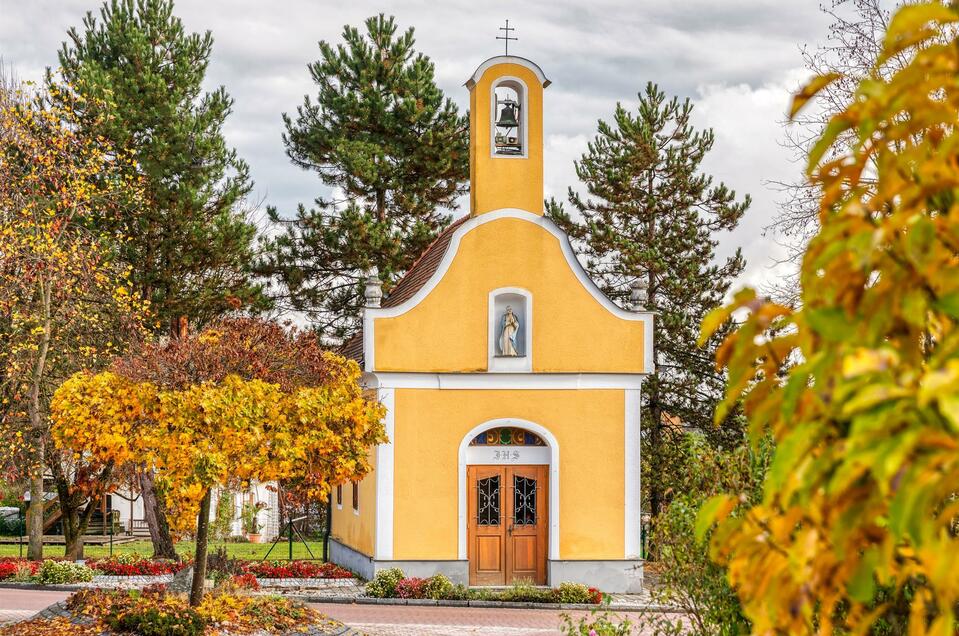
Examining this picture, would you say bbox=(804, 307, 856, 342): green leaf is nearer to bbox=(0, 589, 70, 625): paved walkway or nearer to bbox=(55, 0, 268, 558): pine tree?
bbox=(0, 589, 70, 625): paved walkway

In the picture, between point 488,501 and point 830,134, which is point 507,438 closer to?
point 488,501

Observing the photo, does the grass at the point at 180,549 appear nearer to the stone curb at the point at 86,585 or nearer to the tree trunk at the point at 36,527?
the tree trunk at the point at 36,527

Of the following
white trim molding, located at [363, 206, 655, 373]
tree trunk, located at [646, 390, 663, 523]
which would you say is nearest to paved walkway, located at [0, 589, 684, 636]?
white trim molding, located at [363, 206, 655, 373]

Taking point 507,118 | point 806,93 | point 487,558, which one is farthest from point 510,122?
point 806,93

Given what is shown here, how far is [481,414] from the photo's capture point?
20.8m

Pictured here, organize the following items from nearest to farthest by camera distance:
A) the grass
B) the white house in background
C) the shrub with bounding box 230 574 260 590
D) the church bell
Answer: the shrub with bounding box 230 574 260 590 → the church bell → the grass → the white house in background

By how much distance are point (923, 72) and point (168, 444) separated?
11.2 m

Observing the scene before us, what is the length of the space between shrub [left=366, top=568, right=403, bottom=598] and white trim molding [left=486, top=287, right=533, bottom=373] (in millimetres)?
4068

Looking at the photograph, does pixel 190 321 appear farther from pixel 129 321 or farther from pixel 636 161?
pixel 636 161

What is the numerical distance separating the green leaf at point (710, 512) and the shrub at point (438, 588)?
17186mm

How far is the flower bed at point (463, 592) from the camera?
19.2 m

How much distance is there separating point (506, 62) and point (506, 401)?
21.3 ft

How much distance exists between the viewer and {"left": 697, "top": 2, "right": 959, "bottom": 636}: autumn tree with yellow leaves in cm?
185

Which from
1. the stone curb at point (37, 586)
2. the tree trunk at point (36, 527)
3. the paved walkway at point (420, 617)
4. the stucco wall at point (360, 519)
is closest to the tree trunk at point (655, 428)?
the stucco wall at point (360, 519)
